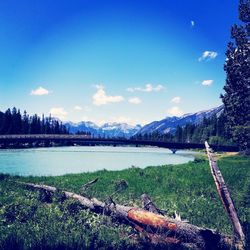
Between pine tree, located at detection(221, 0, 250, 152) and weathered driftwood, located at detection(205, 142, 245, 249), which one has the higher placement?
pine tree, located at detection(221, 0, 250, 152)

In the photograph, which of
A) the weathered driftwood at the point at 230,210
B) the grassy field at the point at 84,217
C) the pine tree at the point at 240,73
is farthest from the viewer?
the pine tree at the point at 240,73

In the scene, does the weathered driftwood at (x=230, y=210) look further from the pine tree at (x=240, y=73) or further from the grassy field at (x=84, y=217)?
the pine tree at (x=240, y=73)

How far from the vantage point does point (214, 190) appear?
19.4 m

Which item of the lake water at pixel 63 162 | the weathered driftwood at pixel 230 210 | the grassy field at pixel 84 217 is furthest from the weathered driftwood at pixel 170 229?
the lake water at pixel 63 162

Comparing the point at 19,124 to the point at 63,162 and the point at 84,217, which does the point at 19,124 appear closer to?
the point at 63,162

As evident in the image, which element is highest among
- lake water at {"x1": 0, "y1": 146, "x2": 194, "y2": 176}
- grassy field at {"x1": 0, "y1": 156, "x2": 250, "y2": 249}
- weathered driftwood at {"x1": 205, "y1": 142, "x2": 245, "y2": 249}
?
weathered driftwood at {"x1": 205, "y1": 142, "x2": 245, "y2": 249}

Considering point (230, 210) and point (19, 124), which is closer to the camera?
point (230, 210)

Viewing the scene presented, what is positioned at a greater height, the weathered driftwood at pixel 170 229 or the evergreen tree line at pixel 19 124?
the evergreen tree line at pixel 19 124

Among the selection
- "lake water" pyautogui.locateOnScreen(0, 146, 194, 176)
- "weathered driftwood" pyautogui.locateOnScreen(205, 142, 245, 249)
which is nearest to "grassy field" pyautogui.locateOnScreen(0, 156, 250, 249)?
"weathered driftwood" pyautogui.locateOnScreen(205, 142, 245, 249)

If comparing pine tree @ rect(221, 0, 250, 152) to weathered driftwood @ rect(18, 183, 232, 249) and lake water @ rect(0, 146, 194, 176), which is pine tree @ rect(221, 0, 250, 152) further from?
weathered driftwood @ rect(18, 183, 232, 249)

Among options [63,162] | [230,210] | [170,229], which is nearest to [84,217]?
[170,229]

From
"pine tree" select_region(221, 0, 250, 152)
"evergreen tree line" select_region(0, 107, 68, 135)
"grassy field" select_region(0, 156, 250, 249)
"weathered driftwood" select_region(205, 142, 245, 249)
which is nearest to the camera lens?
"weathered driftwood" select_region(205, 142, 245, 249)

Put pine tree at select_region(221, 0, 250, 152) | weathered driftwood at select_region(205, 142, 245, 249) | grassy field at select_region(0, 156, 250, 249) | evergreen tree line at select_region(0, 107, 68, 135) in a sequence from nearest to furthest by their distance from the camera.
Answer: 1. weathered driftwood at select_region(205, 142, 245, 249)
2. grassy field at select_region(0, 156, 250, 249)
3. pine tree at select_region(221, 0, 250, 152)
4. evergreen tree line at select_region(0, 107, 68, 135)

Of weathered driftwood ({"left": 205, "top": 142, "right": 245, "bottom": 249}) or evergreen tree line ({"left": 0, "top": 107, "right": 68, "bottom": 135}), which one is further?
evergreen tree line ({"left": 0, "top": 107, "right": 68, "bottom": 135})
